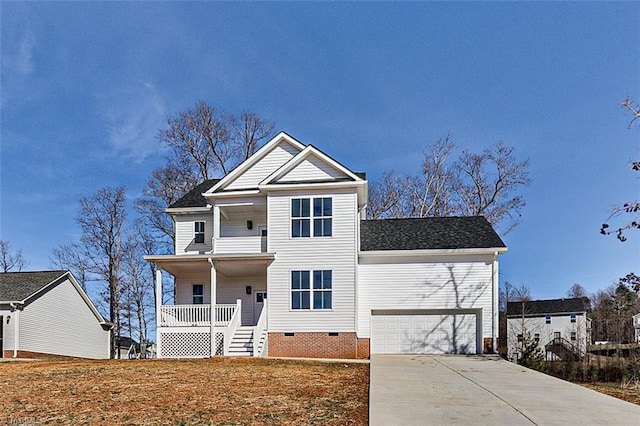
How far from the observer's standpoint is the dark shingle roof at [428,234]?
20719mm

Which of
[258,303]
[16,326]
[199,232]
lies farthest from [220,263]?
[16,326]

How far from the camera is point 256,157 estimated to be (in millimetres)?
21438

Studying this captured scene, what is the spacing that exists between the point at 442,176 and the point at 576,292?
202 ft

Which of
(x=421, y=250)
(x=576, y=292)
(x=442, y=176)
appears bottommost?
(x=576, y=292)

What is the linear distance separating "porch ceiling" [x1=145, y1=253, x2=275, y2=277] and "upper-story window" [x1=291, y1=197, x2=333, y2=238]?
145 centimetres

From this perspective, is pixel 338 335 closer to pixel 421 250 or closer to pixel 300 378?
pixel 421 250

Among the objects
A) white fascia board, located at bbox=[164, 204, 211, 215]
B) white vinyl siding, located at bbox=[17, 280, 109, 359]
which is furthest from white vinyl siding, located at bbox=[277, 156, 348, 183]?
white vinyl siding, located at bbox=[17, 280, 109, 359]

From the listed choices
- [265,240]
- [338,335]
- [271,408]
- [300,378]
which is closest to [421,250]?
[338,335]

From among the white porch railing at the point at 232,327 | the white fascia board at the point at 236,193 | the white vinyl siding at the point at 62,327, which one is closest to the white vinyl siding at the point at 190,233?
the white fascia board at the point at 236,193

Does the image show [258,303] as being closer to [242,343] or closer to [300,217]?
[242,343]

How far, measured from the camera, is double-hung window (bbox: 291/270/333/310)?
766 inches

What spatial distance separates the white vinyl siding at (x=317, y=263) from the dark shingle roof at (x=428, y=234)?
191 centimetres

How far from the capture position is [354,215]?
19.6 meters

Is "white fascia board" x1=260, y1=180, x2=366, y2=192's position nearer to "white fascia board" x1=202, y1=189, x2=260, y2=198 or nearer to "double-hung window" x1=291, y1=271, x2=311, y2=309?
"white fascia board" x1=202, y1=189, x2=260, y2=198
